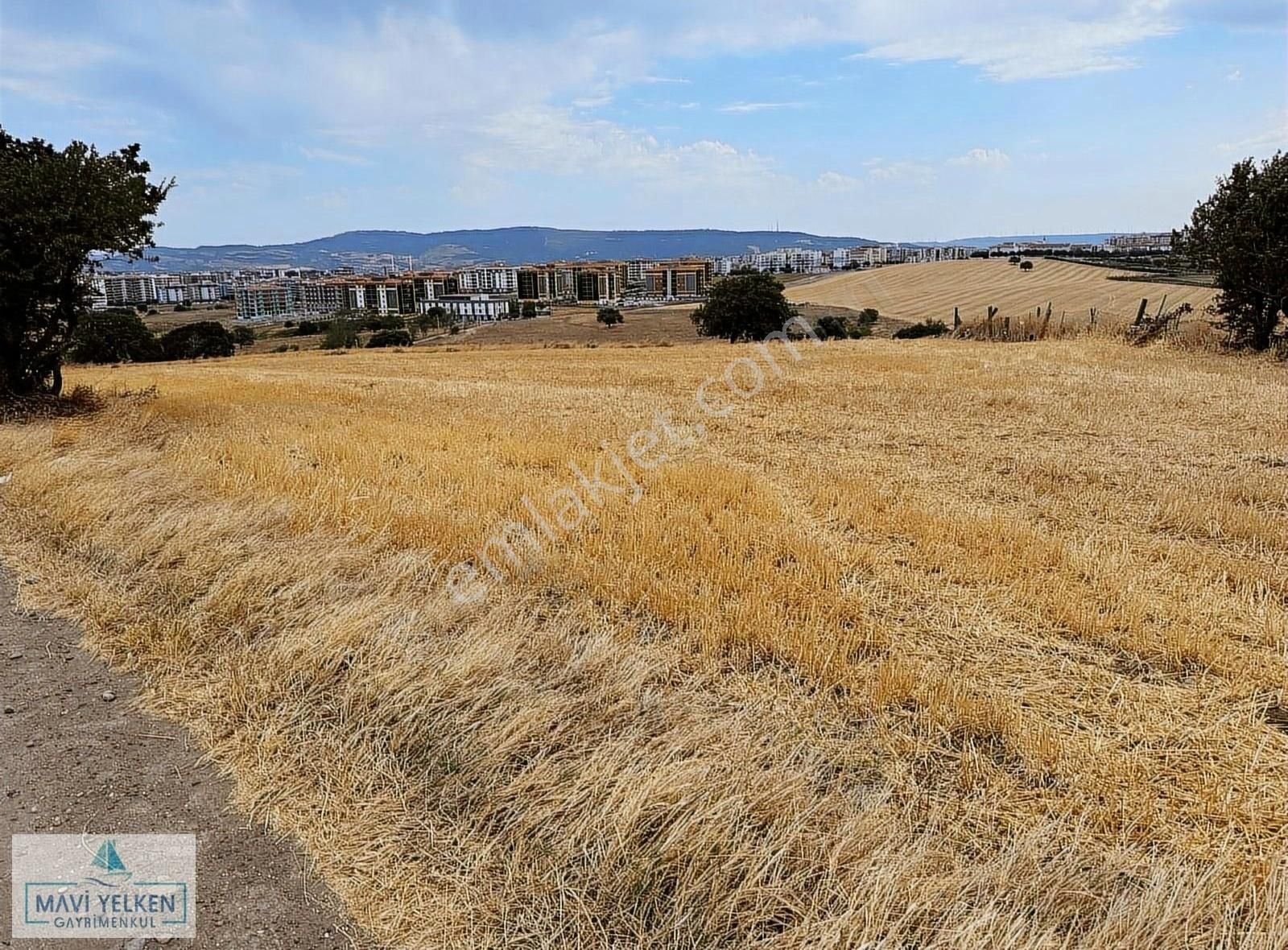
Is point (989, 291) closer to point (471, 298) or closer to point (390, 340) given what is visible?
point (390, 340)

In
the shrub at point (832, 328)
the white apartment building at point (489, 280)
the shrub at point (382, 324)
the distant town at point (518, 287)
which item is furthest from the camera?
the white apartment building at point (489, 280)

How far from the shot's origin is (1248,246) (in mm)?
18188

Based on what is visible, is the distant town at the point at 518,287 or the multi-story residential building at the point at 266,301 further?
the multi-story residential building at the point at 266,301

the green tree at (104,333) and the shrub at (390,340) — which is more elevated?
the shrub at (390,340)

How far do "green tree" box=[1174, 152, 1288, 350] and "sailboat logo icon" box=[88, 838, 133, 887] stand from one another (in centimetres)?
2296

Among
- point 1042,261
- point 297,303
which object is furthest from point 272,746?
point 297,303

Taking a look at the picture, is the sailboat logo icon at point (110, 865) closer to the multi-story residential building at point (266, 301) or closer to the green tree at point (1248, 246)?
the green tree at point (1248, 246)

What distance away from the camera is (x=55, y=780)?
359 cm

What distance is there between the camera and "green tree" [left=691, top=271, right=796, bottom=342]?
45.8 m

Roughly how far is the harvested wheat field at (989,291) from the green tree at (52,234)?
28647 mm

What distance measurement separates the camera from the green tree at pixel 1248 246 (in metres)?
17.8

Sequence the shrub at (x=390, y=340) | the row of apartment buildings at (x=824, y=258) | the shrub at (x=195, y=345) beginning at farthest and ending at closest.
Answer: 1. the row of apartment buildings at (x=824, y=258)
2. the shrub at (x=390, y=340)
3. the shrub at (x=195, y=345)

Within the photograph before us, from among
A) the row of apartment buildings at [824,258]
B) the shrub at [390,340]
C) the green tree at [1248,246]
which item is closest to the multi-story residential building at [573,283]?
the row of apartment buildings at [824,258]

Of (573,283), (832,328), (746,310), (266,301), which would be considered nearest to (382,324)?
(746,310)
